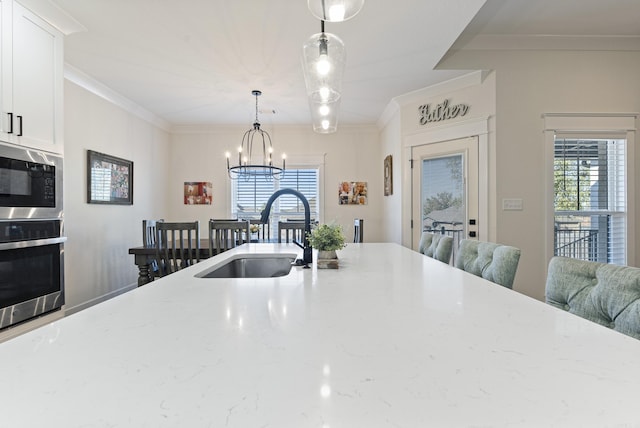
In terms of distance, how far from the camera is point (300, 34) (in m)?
2.69

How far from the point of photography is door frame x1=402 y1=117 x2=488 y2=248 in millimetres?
3475

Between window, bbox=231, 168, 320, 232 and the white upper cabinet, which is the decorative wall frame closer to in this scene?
window, bbox=231, 168, 320, 232

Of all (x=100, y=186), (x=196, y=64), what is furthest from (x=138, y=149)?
(x=196, y=64)

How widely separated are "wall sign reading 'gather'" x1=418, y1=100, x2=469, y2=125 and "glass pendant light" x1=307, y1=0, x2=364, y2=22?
2776 mm

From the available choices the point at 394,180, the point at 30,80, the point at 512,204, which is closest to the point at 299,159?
the point at 394,180

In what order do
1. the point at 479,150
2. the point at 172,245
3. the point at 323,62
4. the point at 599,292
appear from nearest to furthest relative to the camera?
the point at 599,292, the point at 323,62, the point at 172,245, the point at 479,150

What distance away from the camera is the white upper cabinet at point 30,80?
2023 millimetres

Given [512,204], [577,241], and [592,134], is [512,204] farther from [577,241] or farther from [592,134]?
[592,134]

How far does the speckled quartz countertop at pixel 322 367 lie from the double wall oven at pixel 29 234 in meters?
1.68

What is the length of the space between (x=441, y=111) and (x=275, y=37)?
212 centimetres

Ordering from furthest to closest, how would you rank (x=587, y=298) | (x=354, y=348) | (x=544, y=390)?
(x=587, y=298) → (x=354, y=348) → (x=544, y=390)

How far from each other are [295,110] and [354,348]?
439 cm

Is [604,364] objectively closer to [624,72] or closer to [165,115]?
[624,72]

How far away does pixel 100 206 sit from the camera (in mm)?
3832
